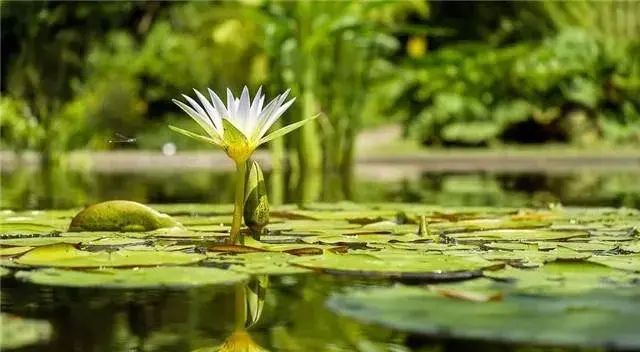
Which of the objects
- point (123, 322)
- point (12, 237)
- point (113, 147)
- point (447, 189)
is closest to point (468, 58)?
point (113, 147)

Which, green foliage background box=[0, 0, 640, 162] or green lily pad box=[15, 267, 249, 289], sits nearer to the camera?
green lily pad box=[15, 267, 249, 289]

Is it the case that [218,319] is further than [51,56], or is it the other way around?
[51,56]

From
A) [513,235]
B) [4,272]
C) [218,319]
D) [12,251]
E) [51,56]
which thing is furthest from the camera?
[51,56]

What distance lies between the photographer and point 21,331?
195 centimetres

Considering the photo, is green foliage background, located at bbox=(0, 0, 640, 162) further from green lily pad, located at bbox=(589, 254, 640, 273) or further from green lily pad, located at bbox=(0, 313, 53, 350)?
green lily pad, located at bbox=(0, 313, 53, 350)

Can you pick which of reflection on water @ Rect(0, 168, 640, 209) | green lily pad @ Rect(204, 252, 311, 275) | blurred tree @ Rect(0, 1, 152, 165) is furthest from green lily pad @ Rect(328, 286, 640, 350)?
blurred tree @ Rect(0, 1, 152, 165)

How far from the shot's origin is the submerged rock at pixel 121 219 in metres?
3.54

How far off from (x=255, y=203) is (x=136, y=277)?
31.3 inches

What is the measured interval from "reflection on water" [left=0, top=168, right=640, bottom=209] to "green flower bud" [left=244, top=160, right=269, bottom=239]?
203 centimetres

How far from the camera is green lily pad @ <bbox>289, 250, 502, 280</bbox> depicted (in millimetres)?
2594

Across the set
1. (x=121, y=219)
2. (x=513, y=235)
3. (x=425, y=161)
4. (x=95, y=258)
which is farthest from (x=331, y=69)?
(x=95, y=258)

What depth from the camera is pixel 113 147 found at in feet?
45.8

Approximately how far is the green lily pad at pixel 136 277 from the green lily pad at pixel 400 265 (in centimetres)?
23

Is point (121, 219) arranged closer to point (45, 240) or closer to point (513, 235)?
point (45, 240)
